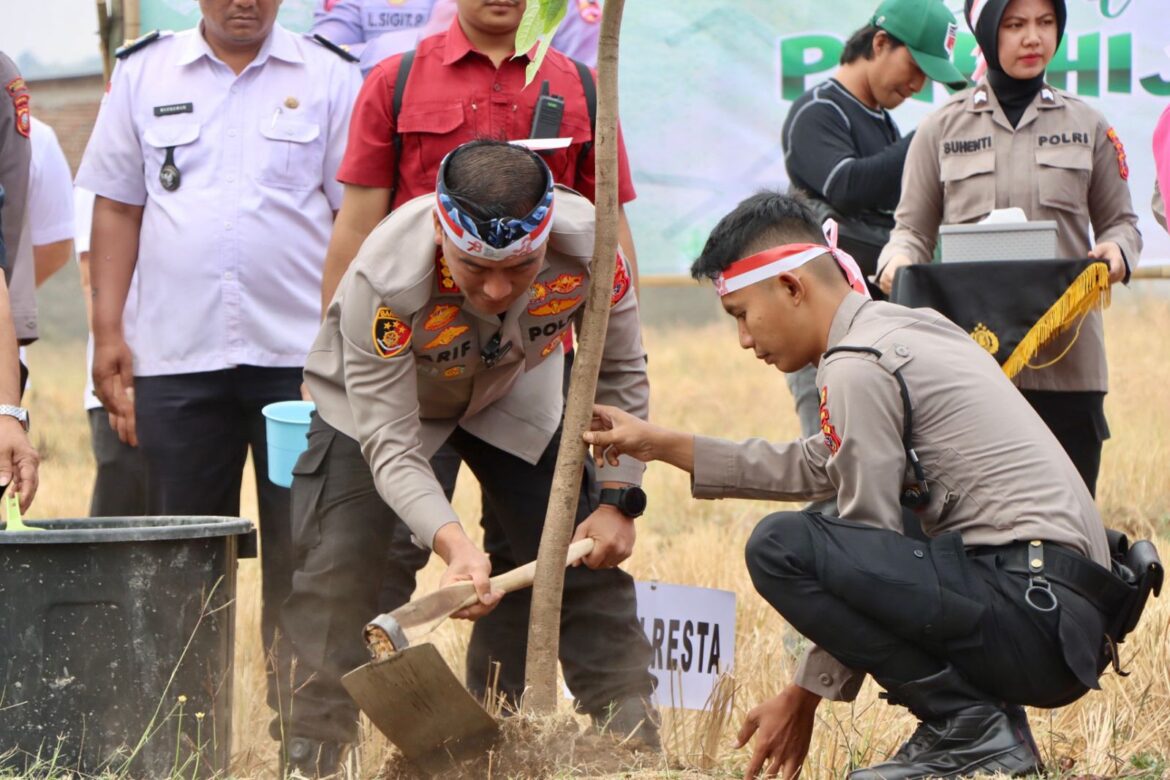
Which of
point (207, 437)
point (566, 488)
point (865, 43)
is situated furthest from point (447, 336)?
point (865, 43)

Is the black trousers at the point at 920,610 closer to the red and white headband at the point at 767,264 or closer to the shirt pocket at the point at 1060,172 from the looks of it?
the red and white headband at the point at 767,264

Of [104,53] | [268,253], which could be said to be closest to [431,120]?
[268,253]

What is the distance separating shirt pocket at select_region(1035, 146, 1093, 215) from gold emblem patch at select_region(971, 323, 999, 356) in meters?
0.49

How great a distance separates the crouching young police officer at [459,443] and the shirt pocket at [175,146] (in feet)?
4.06

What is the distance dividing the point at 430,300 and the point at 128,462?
2207 mm

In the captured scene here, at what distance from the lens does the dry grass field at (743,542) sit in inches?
160

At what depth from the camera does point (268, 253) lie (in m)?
5.21

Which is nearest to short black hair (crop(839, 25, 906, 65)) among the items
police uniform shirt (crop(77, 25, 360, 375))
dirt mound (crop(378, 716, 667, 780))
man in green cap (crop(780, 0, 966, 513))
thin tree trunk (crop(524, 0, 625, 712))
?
man in green cap (crop(780, 0, 966, 513))

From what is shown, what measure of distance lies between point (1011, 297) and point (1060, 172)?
485 millimetres

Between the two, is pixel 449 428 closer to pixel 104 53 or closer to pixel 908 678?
pixel 908 678

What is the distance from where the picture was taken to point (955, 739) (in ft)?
11.5

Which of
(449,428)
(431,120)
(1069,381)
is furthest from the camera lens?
(1069,381)

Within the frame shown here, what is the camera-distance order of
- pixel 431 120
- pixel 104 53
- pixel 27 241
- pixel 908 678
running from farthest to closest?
pixel 104 53, pixel 27 241, pixel 431 120, pixel 908 678

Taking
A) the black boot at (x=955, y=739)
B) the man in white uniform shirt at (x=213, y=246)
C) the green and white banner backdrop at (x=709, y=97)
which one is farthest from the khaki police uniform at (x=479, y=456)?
the green and white banner backdrop at (x=709, y=97)
